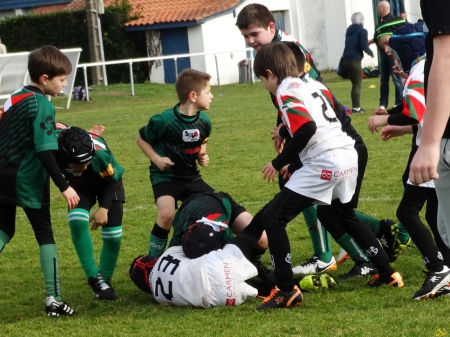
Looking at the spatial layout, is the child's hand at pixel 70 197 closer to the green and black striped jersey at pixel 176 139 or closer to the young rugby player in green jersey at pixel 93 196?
the young rugby player in green jersey at pixel 93 196

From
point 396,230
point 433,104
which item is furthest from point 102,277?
point 433,104

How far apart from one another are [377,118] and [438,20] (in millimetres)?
1843

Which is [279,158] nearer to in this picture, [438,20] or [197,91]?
[197,91]

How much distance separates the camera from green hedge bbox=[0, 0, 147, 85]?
108ft

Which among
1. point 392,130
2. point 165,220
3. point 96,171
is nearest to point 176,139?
point 165,220

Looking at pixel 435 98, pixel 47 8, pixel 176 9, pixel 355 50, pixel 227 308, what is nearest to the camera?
pixel 435 98

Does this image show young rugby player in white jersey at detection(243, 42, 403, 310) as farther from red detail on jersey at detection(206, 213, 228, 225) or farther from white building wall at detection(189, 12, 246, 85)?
white building wall at detection(189, 12, 246, 85)

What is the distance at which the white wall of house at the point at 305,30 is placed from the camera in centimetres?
3244

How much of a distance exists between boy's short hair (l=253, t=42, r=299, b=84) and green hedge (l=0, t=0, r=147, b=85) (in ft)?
90.4

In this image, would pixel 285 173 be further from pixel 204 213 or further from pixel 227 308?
pixel 227 308

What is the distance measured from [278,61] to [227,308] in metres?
1.53

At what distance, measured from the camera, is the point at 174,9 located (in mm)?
34562

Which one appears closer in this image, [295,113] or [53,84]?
[295,113]

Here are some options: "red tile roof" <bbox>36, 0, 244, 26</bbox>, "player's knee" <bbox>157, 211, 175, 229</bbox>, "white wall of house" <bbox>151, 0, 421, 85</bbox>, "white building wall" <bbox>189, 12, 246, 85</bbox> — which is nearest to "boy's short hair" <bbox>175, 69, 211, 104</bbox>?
"player's knee" <bbox>157, 211, 175, 229</bbox>
